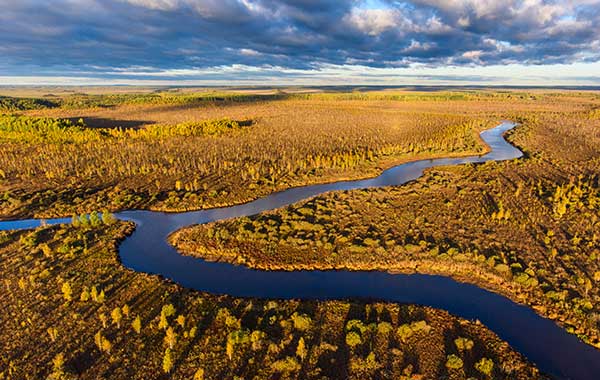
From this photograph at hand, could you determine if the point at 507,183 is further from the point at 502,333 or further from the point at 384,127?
the point at 384,127

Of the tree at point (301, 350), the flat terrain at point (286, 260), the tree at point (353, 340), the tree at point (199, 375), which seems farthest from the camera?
the tree at point (353, 340)

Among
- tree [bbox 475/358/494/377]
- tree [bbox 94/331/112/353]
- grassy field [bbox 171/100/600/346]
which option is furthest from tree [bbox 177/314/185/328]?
tree [bbox 475/358/494/377]

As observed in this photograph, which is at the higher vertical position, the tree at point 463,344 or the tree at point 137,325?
the tree at point 137,325

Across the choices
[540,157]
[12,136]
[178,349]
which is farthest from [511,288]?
[12,136]

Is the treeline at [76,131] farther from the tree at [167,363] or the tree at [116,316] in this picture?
the tree at [167,363]

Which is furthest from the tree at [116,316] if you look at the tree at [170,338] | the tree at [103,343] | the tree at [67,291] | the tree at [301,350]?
the tree at [301,350]

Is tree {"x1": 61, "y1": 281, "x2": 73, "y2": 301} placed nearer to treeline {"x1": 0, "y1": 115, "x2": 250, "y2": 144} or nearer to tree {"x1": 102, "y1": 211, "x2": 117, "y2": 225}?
tree {"x1": 102, "y1": 211, "x2": 117, "y2": 225}
